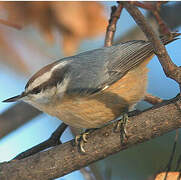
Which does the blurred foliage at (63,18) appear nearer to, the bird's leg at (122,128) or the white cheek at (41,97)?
the white cheek at (41,97)

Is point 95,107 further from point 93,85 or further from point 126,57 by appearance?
point 126,57

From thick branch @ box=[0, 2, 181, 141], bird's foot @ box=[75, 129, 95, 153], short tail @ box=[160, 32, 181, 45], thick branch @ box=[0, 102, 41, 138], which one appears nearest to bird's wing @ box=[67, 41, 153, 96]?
short tail @ box=[160, 32, 181, 45]

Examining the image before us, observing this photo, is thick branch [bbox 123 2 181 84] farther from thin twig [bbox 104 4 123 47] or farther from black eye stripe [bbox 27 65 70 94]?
thin twig [bbox 104 4 123 47]

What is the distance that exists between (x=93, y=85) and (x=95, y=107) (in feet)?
0.57

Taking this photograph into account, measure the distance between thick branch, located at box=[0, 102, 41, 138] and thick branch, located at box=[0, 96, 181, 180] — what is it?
68 centimetres

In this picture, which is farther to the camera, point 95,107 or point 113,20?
point 113,20

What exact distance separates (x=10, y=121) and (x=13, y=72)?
0.74 m

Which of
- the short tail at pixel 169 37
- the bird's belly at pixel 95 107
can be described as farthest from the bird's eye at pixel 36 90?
the short tail at pixel 169 37

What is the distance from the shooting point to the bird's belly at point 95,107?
7.73 feet

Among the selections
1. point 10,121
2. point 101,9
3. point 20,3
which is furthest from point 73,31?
point 10,121

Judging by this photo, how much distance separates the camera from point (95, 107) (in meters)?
2.35

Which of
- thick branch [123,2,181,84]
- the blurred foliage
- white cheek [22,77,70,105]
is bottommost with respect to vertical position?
thick branch [123,2,181,84]

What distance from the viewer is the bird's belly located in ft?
7.73

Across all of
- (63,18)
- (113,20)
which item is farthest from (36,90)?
(113,20)
